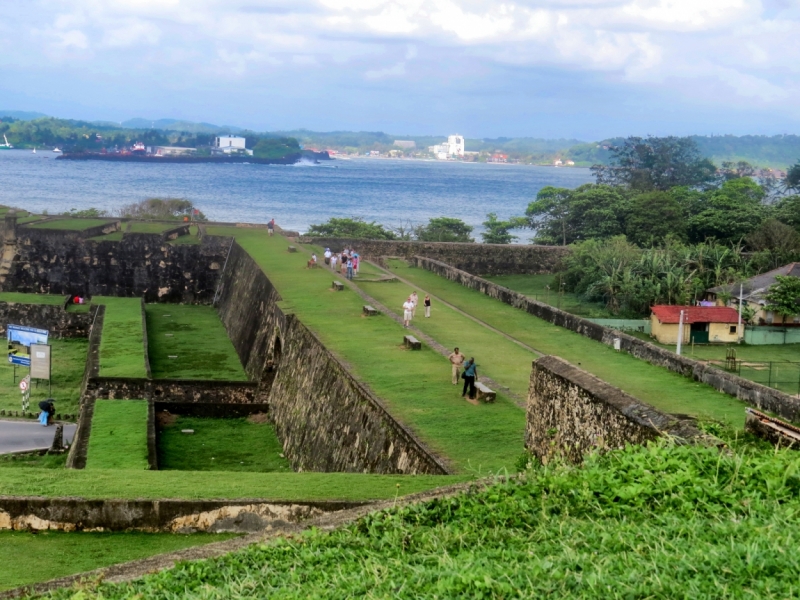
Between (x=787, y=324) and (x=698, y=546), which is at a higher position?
(x=698, y=546)

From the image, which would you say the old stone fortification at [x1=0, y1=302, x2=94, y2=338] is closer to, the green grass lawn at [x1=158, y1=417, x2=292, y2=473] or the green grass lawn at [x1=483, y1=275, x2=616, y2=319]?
the green grass lawn at [x1=158, y1=417, x2=292, y2=473]

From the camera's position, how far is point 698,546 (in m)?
5.84

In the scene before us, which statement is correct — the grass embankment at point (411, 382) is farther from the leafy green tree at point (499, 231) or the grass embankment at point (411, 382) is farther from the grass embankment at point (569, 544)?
the leafy green tree at point (499, 231)

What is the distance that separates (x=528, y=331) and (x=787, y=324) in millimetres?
9624

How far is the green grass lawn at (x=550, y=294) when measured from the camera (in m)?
30.2

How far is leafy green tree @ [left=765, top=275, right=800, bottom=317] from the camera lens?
27219 mm

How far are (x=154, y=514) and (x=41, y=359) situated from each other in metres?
12.0

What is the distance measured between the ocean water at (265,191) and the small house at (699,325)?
5470 centimetres

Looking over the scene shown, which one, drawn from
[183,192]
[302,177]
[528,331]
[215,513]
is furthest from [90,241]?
[302,177]

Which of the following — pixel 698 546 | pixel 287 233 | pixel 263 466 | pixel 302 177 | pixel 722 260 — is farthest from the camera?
pixel 302 177

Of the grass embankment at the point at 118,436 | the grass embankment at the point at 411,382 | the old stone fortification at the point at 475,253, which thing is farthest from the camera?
the old stone fortification at the point at 475,253

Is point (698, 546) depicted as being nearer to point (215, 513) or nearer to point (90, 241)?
point (215, 513)

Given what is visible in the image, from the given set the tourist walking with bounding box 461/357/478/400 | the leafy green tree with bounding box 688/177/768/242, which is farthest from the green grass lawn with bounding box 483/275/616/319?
the tourist walking with bounding box 461/357/478/400

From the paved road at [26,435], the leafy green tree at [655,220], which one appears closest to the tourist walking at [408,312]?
the paved road at [26,435]
